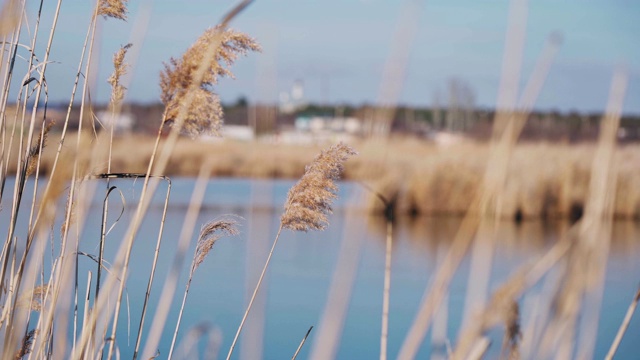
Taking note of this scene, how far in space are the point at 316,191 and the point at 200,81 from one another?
1.28 ft

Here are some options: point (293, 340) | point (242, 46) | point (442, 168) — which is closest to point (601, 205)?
point (242, 46)

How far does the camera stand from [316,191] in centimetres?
176

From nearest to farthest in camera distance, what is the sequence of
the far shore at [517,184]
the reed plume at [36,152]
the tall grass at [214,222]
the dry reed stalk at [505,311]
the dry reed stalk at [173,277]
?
the dry reed stalk at [505,311] → the tall grass at [214,222] → the dry reed stalk at [173,277] → the reed plume at [36,152] → the far shore at [517,184]

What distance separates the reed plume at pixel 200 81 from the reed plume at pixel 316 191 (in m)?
0.26

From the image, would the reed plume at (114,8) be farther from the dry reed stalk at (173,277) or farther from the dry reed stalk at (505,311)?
the dry reed stalk at (505,311)

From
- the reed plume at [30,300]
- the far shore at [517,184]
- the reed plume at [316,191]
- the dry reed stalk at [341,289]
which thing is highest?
the reed plume at [316,191]

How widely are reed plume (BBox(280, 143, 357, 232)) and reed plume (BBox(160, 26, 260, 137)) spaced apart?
258 millimetres

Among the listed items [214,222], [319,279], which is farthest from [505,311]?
[319,279]

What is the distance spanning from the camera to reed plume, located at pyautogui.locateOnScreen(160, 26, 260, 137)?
1519 millimetres

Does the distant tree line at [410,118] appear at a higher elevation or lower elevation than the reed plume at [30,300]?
higher

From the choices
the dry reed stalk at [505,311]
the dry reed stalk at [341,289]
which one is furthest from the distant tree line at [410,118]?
the dry reed stalk at [505,311]

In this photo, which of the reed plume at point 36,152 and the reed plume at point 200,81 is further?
the reed plume at point 36,152

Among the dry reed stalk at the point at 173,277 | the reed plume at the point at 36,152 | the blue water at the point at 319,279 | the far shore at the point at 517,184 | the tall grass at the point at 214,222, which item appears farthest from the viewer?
the far shore at the point at 517,184

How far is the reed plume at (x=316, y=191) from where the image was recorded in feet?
5.74
